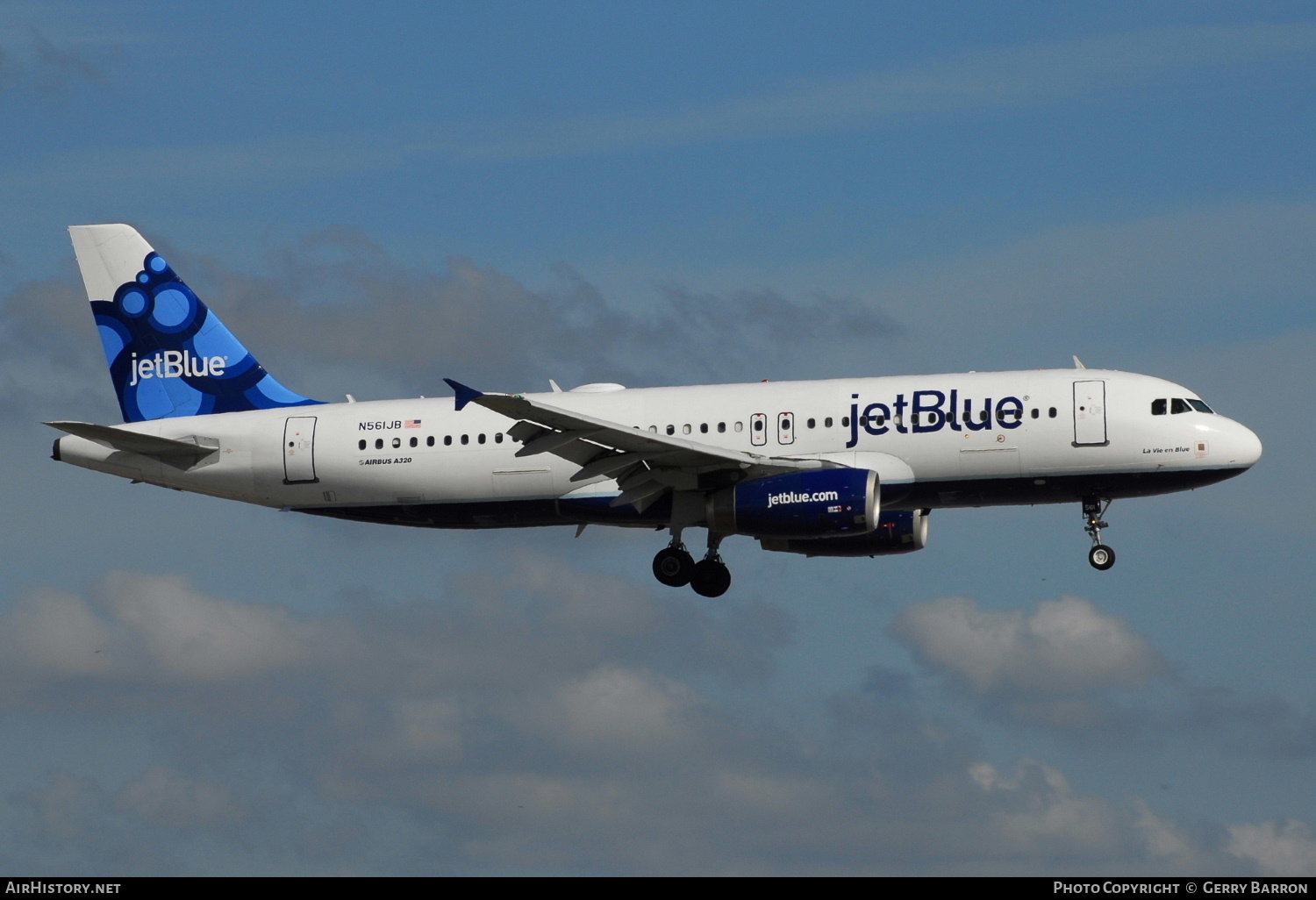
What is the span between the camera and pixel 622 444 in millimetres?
46281

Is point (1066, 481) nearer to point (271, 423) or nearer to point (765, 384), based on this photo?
point (765, 384)

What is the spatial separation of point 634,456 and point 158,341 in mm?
16731

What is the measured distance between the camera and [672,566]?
50.6 metres

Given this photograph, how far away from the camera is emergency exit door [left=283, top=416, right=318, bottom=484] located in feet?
169

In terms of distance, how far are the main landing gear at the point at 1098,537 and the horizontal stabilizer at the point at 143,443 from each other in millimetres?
23333

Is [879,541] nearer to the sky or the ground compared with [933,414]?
nearer to the ground

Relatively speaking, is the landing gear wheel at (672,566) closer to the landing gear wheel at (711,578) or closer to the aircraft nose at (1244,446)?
the landing gear wheel at (711,578)

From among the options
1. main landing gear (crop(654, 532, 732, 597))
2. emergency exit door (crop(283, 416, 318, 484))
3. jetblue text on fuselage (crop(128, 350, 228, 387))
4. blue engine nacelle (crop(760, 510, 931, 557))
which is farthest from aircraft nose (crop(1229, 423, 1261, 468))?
jetblue text on fuselage (crop(128, 350, 228, 387))

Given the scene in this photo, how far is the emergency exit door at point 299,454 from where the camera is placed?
51656mm

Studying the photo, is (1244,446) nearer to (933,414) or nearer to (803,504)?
(933,414)

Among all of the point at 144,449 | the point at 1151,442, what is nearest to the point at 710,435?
the point at 1151,442

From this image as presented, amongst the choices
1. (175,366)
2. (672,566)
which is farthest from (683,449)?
(175,366)

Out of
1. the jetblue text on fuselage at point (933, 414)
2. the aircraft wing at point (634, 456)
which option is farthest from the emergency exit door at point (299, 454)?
the jetblue text on fuselage at point (933, 414)

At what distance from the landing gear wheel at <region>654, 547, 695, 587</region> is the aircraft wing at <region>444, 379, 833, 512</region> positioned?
2052 mm
